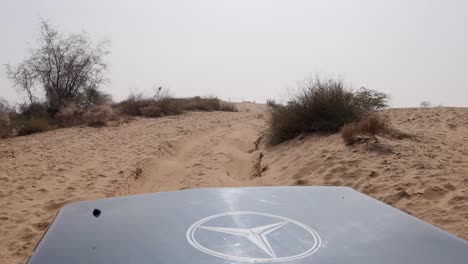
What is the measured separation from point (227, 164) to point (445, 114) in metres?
6.26

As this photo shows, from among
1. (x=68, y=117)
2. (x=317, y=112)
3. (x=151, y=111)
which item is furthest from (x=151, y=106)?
(x=317, y=112)

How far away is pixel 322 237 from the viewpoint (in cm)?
188

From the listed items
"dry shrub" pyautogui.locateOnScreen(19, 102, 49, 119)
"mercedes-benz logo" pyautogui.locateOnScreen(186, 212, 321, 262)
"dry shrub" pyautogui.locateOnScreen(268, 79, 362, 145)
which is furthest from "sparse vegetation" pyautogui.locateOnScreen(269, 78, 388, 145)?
"dry shrub" pyautogui.locateOnScreen(19, 102, 49, 119)

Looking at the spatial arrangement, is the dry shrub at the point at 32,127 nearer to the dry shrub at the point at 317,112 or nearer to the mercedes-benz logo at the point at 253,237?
the dry shrub at the point at 317,112

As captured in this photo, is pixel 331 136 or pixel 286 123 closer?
pixel 331 136

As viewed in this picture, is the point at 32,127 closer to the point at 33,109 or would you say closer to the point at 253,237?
the point at 33,109

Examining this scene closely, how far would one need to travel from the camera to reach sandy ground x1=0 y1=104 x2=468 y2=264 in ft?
14.9

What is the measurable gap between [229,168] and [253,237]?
5.60 meters

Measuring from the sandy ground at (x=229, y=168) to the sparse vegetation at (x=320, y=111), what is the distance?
1.88ft

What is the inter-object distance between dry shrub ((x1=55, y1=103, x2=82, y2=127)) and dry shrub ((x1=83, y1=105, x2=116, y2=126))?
426mm

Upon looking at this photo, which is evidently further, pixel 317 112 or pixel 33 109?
pixel 33 109

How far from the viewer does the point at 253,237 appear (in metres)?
1.85

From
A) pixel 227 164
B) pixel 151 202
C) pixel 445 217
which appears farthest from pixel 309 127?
pixel 151 202

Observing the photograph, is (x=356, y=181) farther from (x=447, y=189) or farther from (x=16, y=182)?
(x=16, y=182)
